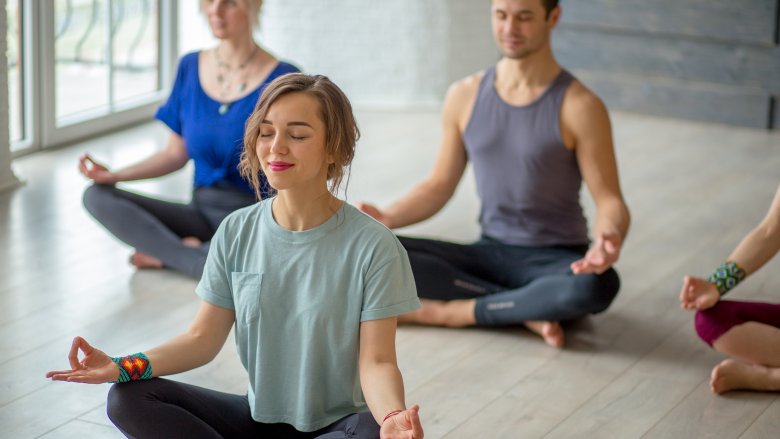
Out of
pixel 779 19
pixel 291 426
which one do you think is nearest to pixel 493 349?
pixel 291 426

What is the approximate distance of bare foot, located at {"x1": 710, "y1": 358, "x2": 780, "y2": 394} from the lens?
2779mm

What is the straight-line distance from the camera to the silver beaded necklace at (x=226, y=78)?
3391 millimetres

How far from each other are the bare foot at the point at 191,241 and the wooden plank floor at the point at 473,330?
0.36 feet

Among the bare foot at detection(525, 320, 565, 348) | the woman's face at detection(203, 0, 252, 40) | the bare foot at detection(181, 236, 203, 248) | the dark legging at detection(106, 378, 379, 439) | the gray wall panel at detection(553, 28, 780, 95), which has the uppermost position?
the woman's face at detection(203, 0, 252, 40)

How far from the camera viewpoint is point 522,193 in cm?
319

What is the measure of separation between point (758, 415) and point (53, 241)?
2.21 meters

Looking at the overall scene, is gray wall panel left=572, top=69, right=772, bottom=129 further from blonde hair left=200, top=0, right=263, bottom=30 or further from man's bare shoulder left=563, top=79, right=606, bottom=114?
blonde hair left=200, top=0, right=263, bottom=30

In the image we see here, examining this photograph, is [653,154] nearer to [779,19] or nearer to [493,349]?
[779,19]

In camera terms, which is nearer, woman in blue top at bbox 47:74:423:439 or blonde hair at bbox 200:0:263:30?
woman in blue top at bbox 47:74:423:439

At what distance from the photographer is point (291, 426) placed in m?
2.14

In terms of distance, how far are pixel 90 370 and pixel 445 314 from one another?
137cm

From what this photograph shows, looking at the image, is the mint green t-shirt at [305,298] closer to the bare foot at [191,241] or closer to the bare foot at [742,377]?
the bare foot at [742,377]

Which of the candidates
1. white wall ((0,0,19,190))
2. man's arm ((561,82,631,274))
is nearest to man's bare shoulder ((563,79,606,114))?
man's arm ((561,82,631,274))

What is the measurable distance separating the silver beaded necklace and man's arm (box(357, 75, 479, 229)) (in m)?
0.55
